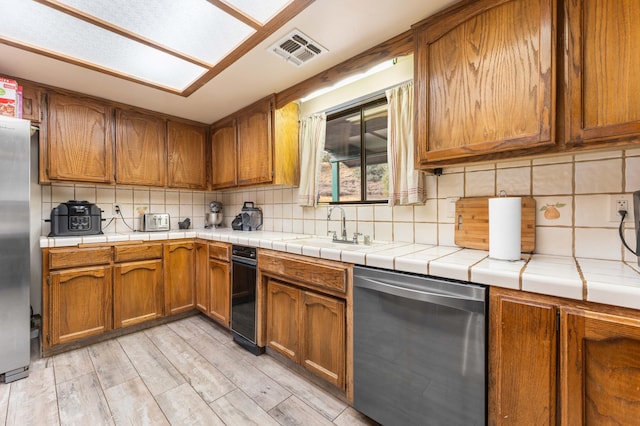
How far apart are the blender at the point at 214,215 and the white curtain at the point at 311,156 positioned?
145 centimetres

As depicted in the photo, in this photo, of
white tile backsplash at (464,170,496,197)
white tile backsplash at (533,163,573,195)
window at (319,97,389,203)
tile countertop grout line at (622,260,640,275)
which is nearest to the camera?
tile countertop grout line at (622,260,640,275)

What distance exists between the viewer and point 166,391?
1.66 metres

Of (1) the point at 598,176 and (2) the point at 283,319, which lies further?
(2) the point at 283,319

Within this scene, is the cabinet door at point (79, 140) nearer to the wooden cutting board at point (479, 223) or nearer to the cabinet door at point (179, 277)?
the cabinet door at point (179, 277)

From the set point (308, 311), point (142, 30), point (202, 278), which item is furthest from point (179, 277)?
point (142, 30)

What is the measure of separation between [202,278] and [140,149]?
1488mm

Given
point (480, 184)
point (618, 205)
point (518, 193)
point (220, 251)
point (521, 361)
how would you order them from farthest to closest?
point (220, 251) → point (480, 184) → point (518, 193) → point (618, 205) → point (521, 361)

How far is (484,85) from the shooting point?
1.26 metres

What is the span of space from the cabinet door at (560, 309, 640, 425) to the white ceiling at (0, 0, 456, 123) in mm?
1519

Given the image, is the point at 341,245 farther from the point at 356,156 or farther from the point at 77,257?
the point at 77,257

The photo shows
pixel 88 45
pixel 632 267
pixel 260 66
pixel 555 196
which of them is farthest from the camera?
pixel 260 66

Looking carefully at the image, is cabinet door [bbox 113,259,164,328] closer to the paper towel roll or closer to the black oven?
the black oven

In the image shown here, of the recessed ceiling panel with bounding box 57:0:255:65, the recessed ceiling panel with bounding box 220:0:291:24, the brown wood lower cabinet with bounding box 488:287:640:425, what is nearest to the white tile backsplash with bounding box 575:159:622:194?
the brown wood lower cabinet with bounding box 488:287:640:425

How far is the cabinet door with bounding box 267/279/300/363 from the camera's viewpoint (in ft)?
5.87
